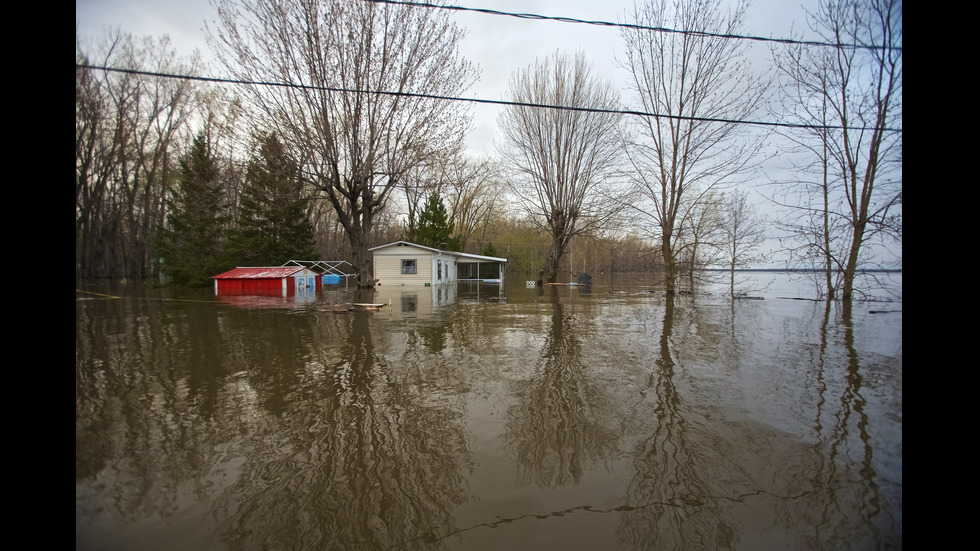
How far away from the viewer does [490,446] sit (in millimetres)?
2652

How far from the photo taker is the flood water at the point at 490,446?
182 cm

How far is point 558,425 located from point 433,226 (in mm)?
30377

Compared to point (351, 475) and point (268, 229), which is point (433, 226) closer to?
point (268, 229)

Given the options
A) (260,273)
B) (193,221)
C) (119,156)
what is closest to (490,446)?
(119,156)

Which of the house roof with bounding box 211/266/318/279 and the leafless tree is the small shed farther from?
the leafless tree

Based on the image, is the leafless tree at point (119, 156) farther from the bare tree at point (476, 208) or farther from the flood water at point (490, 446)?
the bare tree at point (476, 208)

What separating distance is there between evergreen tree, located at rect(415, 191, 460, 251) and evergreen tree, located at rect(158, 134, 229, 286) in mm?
15119

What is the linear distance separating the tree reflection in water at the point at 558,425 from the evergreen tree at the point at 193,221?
21.3 meters

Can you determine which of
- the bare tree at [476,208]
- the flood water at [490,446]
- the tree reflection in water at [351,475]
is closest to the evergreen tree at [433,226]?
the bare tree at [476,208]

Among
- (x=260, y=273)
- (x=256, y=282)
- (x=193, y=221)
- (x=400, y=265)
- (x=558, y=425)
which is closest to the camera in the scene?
(x=558, y=425)

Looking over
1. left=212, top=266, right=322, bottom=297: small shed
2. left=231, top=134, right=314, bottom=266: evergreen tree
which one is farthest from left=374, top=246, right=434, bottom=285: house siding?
left=212, top=266, right=322, bottom=297: small shed

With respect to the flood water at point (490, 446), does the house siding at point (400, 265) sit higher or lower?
higher
